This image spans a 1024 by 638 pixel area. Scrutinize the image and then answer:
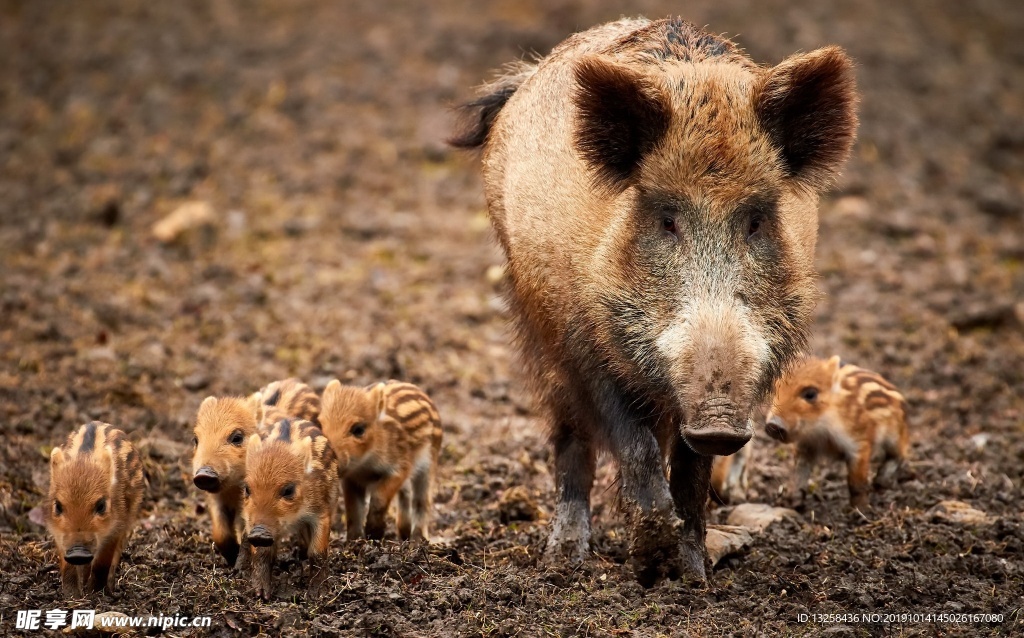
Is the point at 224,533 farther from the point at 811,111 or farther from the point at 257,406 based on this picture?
the point at 811,111

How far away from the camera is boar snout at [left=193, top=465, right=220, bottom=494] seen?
521cm

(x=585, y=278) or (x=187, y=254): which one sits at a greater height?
(x=187, y=254)

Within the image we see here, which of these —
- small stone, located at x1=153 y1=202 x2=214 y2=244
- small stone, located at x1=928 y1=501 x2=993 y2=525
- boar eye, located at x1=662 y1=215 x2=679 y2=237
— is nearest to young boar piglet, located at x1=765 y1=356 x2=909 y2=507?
small stone, located at x1=928 y1=501 x2=993 y2=525

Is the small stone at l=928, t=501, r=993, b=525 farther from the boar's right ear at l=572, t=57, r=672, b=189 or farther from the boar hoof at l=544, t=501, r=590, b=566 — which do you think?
the boar's right ear at l=572, t=57, r=672, b=189

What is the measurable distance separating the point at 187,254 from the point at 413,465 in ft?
17.3

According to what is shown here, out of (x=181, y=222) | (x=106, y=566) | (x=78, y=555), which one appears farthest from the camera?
(x=181, y=222)

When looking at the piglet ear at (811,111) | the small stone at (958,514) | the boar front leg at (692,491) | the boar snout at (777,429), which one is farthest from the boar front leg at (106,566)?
the small stone at (958,514)

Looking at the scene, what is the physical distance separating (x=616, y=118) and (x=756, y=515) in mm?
2284

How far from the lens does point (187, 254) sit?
10734mm

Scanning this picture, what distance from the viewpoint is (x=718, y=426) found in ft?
15.3

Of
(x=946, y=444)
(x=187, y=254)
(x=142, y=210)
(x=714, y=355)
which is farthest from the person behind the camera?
(x=142, y=210)

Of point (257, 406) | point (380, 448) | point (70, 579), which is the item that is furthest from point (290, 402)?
point (70, 579)

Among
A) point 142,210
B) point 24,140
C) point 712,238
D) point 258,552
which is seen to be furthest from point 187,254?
point 712,238

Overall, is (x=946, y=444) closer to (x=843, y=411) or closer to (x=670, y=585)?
(x=843, y=411)
